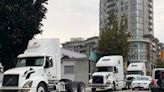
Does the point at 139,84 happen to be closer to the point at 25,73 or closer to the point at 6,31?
the point at 6,31

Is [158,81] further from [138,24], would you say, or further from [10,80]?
[138,24]

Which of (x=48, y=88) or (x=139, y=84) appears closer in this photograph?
(x=48, y=88)

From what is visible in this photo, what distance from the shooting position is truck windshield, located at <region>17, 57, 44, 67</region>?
2255cm

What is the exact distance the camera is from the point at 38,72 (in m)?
21.8

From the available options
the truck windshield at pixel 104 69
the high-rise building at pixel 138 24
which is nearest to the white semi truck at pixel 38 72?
the truck windshield at pixel 104 69

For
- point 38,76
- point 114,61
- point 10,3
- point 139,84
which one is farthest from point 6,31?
point 139,84

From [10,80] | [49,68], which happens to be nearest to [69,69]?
[49,68]

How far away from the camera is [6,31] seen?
2936cm

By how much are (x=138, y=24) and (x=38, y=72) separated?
421 ft

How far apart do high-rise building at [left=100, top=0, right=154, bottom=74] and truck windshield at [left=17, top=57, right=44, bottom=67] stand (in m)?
115

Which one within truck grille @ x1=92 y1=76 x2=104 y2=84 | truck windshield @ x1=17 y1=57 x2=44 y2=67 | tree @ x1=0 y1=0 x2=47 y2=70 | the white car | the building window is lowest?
the white car

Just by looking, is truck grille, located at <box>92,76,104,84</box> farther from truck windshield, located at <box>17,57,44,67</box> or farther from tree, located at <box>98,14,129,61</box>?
tree, located at <box>98,14,129,61</box>

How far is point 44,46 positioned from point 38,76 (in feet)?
7.99

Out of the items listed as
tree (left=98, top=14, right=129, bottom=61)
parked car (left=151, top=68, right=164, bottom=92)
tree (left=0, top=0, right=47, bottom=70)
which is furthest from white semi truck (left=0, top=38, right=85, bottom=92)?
tree (left=98, top=14, right=129, bottom=61)
